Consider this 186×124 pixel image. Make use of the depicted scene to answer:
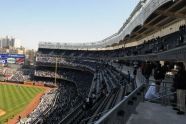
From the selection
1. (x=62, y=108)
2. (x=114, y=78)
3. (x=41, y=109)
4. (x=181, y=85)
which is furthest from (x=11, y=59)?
(x=181, y=85)

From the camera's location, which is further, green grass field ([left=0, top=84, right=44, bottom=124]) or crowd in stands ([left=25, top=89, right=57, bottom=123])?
green grass field ([left=0, top=84, right=44, bottom=124])

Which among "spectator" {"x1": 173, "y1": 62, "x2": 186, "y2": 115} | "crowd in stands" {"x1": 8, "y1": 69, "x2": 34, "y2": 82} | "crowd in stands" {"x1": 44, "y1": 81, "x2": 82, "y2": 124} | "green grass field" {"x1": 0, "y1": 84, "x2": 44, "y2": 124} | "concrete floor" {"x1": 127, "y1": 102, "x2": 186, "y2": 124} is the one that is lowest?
"green grass field" {"x1": 0, "y1": 84, "x2": 44, "y2": 124}

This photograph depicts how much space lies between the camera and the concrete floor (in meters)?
6.50

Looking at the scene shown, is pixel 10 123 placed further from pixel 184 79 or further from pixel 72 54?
pixel 72 54

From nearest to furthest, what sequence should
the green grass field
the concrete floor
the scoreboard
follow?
the concrete floor < the green grass field < the scoreboard

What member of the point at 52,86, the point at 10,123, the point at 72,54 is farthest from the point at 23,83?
the point at 10,123

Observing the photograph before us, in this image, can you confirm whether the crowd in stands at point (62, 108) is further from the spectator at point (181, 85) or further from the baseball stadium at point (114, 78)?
the spectator at point (181, 85)

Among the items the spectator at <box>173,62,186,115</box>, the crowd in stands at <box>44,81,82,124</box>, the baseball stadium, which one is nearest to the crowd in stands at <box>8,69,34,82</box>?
the baseball stadium

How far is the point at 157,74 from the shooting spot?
10820 mm

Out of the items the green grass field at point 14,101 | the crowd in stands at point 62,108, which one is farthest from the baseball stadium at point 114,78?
the crowd in stands at point 62,108

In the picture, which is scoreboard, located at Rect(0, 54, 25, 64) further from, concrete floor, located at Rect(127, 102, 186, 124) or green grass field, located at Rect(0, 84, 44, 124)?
Answer: concrete floor, located at Rect(127, 102, 186, 124)

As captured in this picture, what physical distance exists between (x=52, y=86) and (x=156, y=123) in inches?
2387

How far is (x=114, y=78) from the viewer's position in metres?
24.3

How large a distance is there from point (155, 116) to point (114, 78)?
675 inches
